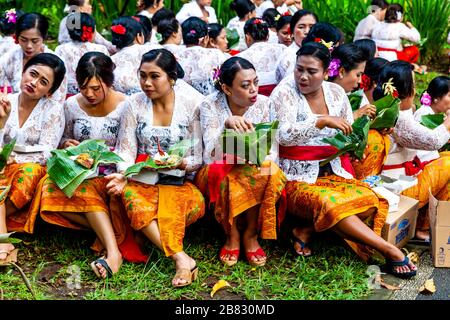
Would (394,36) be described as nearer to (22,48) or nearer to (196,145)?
(22,48)

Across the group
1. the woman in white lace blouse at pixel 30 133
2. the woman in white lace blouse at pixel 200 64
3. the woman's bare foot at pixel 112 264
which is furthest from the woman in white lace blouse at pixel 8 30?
the woman's bare foot at pixel 112 264

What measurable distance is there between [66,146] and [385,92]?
6.93 ft

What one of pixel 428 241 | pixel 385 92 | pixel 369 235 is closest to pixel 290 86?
pixel 385 92

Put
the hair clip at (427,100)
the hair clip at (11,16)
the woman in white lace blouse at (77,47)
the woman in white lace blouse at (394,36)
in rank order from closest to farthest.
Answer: the hair clip at (427,100), the woman in white lace blouse at (77,47), the hair clip at (11,16), the woman in white lace blouse at (394,36)

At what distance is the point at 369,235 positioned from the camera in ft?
14.8

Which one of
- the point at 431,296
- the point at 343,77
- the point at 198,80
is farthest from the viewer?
the point at 198,80

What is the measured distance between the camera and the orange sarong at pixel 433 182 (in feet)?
16.9

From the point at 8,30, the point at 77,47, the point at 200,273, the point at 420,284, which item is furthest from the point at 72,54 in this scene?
the point at 420,284

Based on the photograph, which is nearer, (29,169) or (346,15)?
(29,169)

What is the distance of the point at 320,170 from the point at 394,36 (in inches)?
176

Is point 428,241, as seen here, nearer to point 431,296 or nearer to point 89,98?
point 431,296

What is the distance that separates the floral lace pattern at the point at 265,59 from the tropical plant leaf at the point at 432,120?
161cm

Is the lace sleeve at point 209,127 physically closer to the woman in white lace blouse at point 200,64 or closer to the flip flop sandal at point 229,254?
the flip flop sandal at point 229,254

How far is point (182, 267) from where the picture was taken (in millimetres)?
4348
